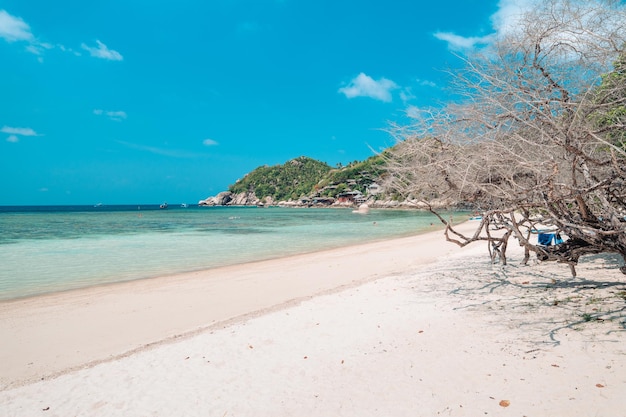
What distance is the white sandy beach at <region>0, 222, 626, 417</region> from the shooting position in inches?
133

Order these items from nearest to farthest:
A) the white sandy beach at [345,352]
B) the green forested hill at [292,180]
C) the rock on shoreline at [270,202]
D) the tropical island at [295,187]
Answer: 1. the white sandy beach at [345,352]
2. the rock on shoreline at [270,202]
3. the tropical island at [295,187]
4. the green forested hill at [292,180]

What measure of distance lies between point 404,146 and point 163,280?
8.91m

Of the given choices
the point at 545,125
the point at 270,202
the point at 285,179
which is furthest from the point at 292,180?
the point at 545,125

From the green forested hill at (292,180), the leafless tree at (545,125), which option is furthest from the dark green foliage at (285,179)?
the leafless tree at (545,125)

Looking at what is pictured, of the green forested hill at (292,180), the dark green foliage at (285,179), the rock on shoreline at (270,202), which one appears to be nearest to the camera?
the rock on shoreline at (270,202)

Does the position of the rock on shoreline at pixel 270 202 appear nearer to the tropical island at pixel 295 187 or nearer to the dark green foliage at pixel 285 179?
the tropical island at pixel 295 187

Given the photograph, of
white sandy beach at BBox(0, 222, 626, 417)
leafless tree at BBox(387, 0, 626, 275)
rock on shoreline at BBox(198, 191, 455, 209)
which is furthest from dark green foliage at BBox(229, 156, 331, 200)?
leafless tree at BBox(387, 0, 626, 275)

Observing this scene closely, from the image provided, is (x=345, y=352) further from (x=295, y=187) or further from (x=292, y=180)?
(x=292, y=180)

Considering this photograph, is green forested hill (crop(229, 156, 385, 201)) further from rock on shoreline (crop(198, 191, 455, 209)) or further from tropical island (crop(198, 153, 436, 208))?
rock on shoreline (crop(198, 191, 455, 209))

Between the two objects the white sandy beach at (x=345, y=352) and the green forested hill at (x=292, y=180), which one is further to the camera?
the green forested hill at (x=292, y=180)

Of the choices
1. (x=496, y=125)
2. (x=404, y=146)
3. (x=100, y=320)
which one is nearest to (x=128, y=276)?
(x=100, y=320)

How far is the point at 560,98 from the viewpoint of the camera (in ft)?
16.4

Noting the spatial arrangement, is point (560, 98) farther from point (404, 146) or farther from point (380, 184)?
point (380, 184)

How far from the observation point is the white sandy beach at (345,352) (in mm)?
3391
